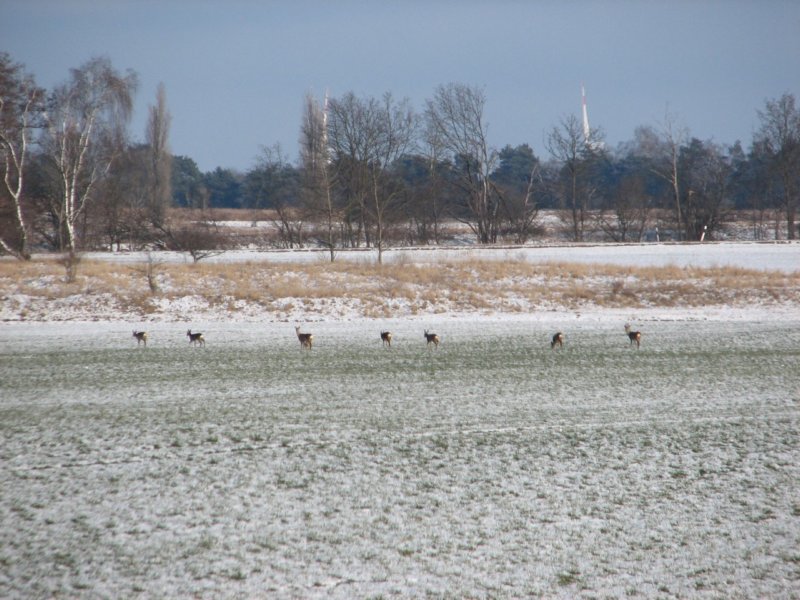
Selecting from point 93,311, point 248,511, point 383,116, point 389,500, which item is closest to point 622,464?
point 389,500

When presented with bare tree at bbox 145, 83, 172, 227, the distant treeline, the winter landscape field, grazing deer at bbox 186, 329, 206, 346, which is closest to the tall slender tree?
the distant treeline

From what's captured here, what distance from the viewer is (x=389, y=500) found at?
7270 millimetres

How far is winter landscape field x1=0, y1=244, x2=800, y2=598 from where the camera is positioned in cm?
575

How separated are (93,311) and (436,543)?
22.3 meters

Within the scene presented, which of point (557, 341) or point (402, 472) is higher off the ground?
point (557, 341)

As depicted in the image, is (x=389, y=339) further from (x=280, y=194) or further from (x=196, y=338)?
(x=280, y=194)

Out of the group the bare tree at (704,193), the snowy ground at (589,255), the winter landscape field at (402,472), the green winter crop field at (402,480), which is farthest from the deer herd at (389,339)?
the bare tree at (704,193)

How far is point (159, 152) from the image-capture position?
2623 inches

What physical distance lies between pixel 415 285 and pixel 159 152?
45604 mm

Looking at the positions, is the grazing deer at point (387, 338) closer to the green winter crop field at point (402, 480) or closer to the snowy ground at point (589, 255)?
the green winter crop field at point (402, 480)

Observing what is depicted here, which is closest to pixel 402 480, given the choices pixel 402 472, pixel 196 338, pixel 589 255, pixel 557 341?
pixel 402 472

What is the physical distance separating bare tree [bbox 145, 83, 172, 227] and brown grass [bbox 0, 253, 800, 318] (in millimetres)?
31768

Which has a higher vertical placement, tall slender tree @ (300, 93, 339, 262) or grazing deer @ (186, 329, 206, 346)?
tall slender tree @ (300, 93, 339, 262)

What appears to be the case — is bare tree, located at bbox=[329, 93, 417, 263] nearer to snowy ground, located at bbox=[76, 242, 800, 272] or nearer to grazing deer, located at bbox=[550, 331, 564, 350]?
snowy ground, located at bbox=[76, 242, 800, 272]
